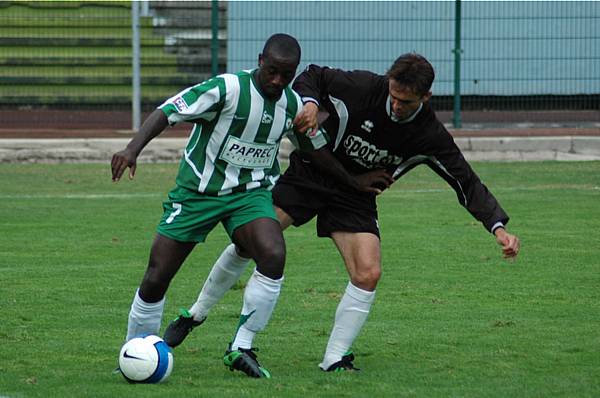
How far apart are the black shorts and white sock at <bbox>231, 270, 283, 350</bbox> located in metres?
0.70

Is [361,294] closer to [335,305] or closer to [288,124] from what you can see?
[288,124]

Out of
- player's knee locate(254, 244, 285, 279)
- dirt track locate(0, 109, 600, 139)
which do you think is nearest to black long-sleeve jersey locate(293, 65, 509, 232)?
player's knee locate(254, 244, 285, 279)

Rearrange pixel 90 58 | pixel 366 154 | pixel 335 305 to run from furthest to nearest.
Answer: pixel 90 58 → pixel 335 305 → pixel 366 154

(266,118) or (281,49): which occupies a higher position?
(281,49)

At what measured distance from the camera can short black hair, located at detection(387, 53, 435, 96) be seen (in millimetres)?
6270

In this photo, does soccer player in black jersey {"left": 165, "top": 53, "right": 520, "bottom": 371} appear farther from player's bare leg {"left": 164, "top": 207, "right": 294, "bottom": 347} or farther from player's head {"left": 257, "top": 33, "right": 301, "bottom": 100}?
player's head {"left": 257, "top": 33, "right": 301, "bottom": 100}

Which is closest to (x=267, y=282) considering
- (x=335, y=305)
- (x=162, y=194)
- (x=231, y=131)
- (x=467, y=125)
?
(x=231, y=131)

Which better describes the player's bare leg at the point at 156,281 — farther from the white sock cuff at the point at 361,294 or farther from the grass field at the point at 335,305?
the white sock cuff at the point at 361,294

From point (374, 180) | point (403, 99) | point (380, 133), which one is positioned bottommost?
point (374, 180)

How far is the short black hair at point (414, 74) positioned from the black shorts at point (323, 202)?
79 cm

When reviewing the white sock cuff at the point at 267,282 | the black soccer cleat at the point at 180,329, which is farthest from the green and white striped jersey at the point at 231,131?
the black soccer cleat at the point at 180,329

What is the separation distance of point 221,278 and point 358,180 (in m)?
0.93

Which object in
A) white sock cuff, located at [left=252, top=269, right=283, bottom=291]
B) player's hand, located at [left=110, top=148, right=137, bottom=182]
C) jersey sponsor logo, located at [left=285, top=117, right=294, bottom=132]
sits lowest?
white sock cuff, located at [left=252, top=269, right=283, bottom=291]

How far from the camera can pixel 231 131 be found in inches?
245
